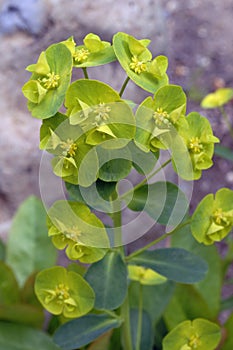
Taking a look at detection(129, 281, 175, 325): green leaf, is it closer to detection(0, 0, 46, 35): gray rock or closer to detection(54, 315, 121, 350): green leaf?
detection(54, 315, 121, 350): green leaf

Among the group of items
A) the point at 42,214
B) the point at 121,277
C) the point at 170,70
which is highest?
the point at 121,277

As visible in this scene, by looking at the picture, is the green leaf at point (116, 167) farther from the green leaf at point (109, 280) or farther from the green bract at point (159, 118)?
the green leaf at point (109, 280)

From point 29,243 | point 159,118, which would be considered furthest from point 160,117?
point 29,243

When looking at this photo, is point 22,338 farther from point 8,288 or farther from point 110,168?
point 110,168

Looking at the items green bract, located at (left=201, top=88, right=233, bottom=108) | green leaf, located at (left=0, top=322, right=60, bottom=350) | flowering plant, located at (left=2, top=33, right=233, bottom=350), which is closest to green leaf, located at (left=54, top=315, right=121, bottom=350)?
flowering plant, located at (left=2, top=33, right=233, bottom=350)

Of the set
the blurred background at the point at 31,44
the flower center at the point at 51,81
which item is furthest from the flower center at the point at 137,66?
the blurred background at the point at 31,44

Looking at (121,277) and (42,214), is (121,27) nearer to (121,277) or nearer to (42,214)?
(42,214)

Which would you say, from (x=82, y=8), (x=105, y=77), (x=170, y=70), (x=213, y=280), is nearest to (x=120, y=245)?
(x=213, y=280)
